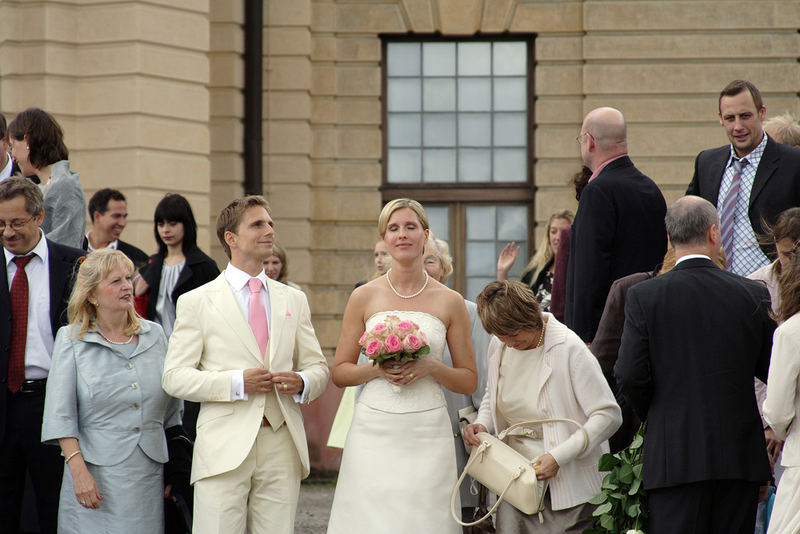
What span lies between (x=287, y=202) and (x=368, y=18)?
2.52m

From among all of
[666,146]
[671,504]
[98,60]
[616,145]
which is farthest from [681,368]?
[666,146]

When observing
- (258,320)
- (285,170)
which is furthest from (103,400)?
(285,170)

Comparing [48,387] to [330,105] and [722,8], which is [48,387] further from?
[722,8]

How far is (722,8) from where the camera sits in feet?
46.9

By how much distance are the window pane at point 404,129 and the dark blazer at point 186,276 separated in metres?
7.19

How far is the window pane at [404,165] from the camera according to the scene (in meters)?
15.1

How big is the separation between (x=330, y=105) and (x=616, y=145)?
8345mm

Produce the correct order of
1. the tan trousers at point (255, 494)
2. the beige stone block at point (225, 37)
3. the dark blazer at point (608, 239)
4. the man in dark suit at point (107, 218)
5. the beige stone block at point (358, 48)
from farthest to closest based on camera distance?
1. the beige stone block at point (358, 48)
2. the beige stone block at point (225, 37)
3. the man in dark suit at point (107, 218)
4. the dark blazer at point (608, 239)
5. the tan trousers at point (255, 494)

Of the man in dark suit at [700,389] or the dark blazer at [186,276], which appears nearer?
the man in dark suit at [700,389]

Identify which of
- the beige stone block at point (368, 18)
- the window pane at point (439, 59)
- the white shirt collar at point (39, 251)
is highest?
the beige stone block at point (368, 18)

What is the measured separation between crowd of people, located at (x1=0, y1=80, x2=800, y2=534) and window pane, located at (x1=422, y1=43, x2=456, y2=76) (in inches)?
338

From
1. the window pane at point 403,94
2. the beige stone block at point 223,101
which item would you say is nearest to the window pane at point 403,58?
the window pane at point 403,94

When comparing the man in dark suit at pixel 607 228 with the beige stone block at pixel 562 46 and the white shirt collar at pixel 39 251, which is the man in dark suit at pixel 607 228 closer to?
the white shirt collar at pixel 39 251

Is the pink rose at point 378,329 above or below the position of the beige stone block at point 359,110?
below
